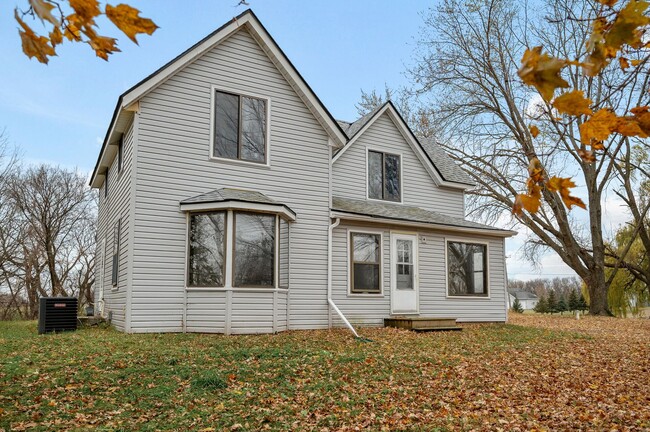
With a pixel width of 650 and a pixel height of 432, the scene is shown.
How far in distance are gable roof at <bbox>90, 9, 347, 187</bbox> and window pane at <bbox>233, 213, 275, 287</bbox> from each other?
310cm

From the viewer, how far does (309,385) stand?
22.0 ft

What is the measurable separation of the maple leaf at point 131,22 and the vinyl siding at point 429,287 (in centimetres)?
1091

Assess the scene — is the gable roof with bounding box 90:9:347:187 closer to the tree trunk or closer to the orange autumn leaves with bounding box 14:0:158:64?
the orange autumn leaves with bounding box 14:0:158:64

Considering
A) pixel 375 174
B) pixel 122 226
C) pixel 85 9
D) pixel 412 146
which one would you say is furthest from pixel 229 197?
pixel 85 9

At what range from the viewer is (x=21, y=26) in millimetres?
2277

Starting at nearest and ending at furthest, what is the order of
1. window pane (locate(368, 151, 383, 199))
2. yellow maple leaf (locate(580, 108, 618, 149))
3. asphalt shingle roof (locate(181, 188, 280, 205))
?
yellow maple leaf (locate(580, 108, 618, 149))
asphalt shingle roof (locate(181, 188, 280, 205))
window pane (locate(368, 151, 383, 199))

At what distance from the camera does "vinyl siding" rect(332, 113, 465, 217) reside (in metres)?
14.7

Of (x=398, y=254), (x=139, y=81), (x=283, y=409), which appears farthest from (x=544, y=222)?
(x=283, y=409)

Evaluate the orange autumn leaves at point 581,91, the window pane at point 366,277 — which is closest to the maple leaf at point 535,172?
the orange autumn leaves at point 581,91

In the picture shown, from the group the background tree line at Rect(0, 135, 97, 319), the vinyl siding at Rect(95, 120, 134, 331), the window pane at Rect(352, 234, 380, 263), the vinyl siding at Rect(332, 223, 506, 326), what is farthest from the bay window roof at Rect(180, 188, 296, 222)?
the background tree line at Rect(0, 135, 97, 319)

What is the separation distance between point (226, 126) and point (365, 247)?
15.4 ft

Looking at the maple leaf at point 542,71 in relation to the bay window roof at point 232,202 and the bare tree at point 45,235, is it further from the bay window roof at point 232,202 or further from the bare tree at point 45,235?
the bare tree at point 45,235

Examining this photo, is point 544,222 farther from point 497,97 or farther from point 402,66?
point 402,66

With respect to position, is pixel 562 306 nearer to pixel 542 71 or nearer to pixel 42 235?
pixel 42 235
